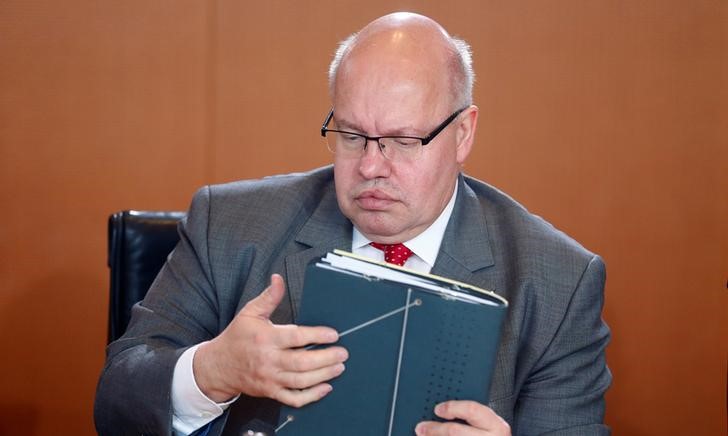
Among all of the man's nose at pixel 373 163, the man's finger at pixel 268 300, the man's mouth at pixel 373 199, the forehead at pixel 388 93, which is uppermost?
the forehead at pixel 388 93

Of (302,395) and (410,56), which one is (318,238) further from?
(302,395)

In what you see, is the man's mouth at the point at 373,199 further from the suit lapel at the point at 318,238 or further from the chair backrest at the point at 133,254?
the chair backrest at the point at 133,254

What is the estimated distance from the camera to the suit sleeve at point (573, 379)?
1692 millimetres

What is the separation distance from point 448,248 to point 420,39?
0.41 metres

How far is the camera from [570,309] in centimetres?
175

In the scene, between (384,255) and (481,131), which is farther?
(481,131)

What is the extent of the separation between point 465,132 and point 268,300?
0.66 metres

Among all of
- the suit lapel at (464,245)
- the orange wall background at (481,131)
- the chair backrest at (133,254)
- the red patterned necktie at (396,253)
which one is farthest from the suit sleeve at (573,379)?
the orange wall background at (481,131)

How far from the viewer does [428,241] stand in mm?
1839

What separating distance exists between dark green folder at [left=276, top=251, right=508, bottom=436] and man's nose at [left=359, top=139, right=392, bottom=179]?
0.39 m

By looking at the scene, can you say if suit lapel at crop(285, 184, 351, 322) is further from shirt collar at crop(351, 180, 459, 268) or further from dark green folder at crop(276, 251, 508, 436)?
dark green folder at crop(276, 251, 508, 436)

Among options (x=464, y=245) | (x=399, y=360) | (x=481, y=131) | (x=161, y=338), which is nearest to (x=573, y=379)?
(x=464, y=245)

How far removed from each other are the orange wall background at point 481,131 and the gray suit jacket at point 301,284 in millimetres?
1036

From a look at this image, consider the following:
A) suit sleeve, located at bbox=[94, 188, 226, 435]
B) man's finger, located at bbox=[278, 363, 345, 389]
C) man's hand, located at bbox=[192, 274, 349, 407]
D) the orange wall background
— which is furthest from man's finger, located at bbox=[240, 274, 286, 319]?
the orange wall background
